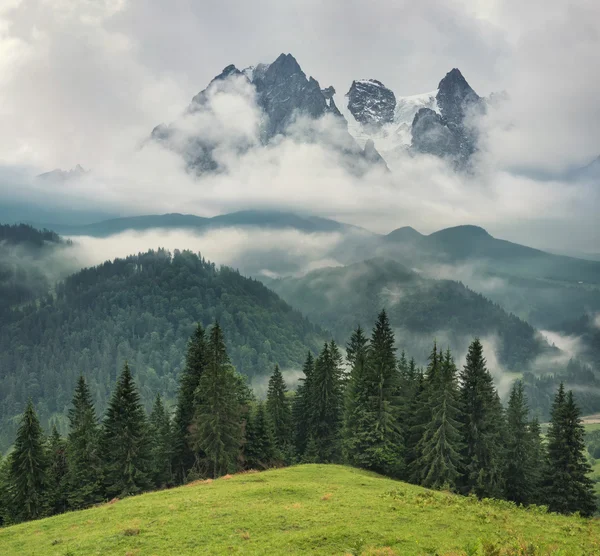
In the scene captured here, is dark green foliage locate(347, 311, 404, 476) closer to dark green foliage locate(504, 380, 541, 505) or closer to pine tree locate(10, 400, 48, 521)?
dark green foliage locate(504, 380, 541, 505)

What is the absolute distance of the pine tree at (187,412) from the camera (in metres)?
73.0

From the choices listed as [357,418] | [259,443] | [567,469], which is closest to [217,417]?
[259,443]

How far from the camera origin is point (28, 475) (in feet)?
213

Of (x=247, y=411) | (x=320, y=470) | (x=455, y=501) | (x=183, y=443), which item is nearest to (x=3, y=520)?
(x=183, y=443)

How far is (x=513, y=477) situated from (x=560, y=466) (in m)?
6.33

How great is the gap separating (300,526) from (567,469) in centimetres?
5291

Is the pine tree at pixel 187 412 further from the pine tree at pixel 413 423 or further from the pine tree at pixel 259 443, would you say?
the pine tree at pixel 413 423

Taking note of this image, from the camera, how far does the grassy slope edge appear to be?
91.1 feet

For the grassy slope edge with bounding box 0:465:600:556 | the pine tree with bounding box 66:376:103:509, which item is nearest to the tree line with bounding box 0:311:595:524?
the pine tree with bounding box 66:376:103:509

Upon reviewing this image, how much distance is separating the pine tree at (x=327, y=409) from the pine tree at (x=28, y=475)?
42757 mm

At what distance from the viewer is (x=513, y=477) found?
2773 inches

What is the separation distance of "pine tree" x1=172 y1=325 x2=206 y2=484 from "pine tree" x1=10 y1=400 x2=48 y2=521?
17.5 metres

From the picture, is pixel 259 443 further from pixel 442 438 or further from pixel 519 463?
pixel 519 463

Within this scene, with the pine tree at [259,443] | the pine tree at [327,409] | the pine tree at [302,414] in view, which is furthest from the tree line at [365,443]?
the pine tree at [302,414]
